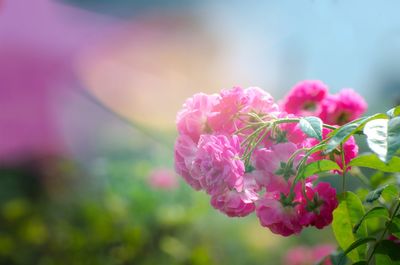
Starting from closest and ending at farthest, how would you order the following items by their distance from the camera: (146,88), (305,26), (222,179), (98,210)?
(222,179), (305,26), (98,210), (146,88)

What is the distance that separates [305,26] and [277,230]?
109 centimetres

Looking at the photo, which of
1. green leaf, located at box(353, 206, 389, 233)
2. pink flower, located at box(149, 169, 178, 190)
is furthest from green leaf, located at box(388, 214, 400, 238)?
pink flower, located at box(149, 169, 178, 190)

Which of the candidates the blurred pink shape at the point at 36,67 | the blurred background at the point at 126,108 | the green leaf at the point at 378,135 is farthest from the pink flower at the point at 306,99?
the blurred pink shape at the point at 36,67

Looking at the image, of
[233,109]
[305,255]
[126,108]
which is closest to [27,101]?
[126,108]

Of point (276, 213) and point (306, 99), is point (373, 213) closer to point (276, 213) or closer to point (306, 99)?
point (276, 213)

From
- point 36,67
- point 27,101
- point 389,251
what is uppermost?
point 389,251

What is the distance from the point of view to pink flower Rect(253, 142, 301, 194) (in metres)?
0.57

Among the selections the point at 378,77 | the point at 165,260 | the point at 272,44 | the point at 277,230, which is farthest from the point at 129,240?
the point at 277,230

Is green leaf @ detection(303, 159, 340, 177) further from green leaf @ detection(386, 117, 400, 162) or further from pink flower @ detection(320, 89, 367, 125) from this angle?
pink flower @ detection(320, 89, 367, 125)

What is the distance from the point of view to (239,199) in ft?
1.88

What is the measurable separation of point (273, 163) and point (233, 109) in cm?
8

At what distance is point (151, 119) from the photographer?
2170 mm

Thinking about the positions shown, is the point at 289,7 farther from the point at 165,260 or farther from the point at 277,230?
the point at 277,230

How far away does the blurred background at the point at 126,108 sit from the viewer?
181 cm
